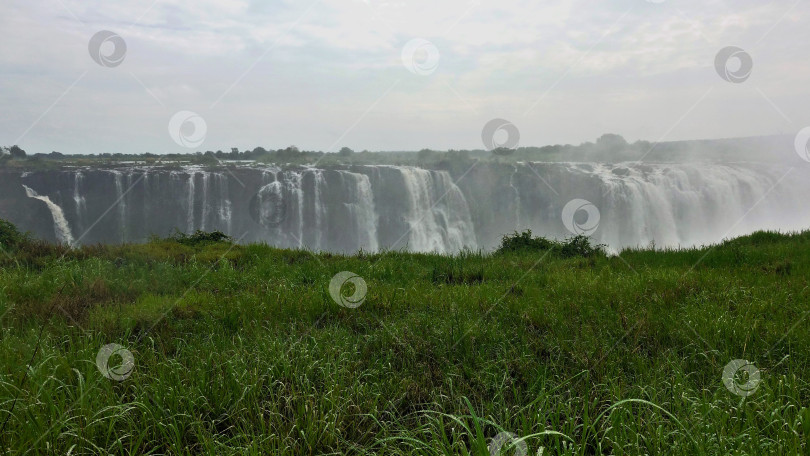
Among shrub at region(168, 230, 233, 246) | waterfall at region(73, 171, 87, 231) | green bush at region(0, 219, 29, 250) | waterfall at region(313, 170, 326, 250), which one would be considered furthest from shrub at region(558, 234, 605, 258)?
waterfall at region(73, 171, 87, 231)

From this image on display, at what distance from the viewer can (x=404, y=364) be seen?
411 centimetres

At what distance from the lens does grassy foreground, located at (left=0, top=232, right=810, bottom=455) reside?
118 inches

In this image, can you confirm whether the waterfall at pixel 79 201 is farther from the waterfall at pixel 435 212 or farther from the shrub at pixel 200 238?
the shrub at pixel 200 238

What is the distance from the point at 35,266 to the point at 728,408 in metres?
9.71

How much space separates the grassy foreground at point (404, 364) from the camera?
3.00m

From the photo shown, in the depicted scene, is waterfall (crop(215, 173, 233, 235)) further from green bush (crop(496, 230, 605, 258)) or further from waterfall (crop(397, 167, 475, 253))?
green bush (crop(496, 230, 605, 258))

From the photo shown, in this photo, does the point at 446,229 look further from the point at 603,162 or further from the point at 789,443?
the point at 789,443

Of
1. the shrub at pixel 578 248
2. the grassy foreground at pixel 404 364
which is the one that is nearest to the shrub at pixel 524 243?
the shrub at pixel 578 248

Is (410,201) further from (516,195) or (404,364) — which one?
(404,364)

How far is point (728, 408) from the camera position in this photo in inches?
129

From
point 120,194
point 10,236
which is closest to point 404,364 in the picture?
point 10,236

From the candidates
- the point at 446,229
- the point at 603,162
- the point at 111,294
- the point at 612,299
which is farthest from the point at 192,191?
the point at 603,162

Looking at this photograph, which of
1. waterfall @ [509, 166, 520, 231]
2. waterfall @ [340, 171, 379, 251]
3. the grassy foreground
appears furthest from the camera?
waterfall @ [509, 166, 520, 231]

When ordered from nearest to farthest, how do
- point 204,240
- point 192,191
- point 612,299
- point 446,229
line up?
point 612,299 → point 204,240 → point 192,191 → point 446,229
